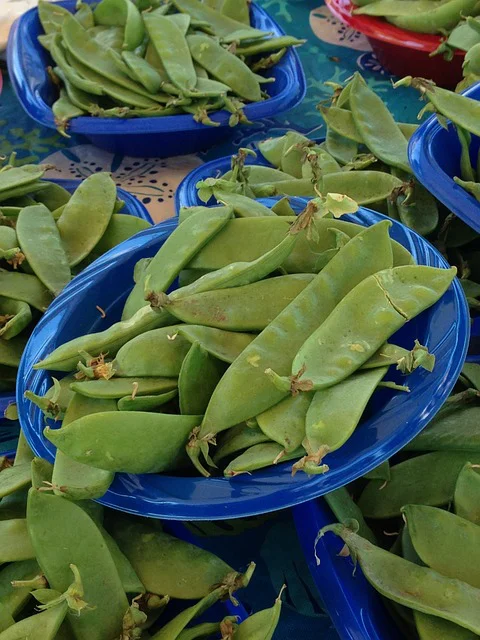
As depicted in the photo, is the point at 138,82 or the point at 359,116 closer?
the point at 359,116

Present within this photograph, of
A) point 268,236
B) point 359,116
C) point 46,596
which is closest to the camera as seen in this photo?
point 46,596

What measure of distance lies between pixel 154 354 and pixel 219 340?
63mm

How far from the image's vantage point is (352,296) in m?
0.63

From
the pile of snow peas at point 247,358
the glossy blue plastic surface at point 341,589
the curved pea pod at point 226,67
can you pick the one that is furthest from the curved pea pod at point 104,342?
the curved pea pod at point 226,67

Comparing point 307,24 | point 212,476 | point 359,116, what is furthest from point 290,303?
point 307,24

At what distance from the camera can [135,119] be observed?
1212mm

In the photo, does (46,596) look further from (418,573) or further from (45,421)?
(418,573)

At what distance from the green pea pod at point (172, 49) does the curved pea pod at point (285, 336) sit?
26.6 inches

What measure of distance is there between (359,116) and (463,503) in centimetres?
61

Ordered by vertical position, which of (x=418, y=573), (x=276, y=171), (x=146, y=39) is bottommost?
(x=418, y=573)

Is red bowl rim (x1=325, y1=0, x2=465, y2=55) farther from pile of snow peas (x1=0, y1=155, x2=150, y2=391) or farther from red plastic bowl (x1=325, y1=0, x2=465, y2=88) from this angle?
pile of snow peas (x1=0, y1=155, x2=150, y2=391)

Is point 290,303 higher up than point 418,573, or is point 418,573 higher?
point 290,303

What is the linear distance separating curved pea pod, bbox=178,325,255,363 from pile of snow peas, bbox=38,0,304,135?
652 mm

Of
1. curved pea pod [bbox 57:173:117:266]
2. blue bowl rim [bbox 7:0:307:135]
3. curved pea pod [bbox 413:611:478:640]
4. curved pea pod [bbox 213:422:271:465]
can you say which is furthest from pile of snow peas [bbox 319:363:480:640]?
blue bowl rim [bbox 7:0:307:135]
